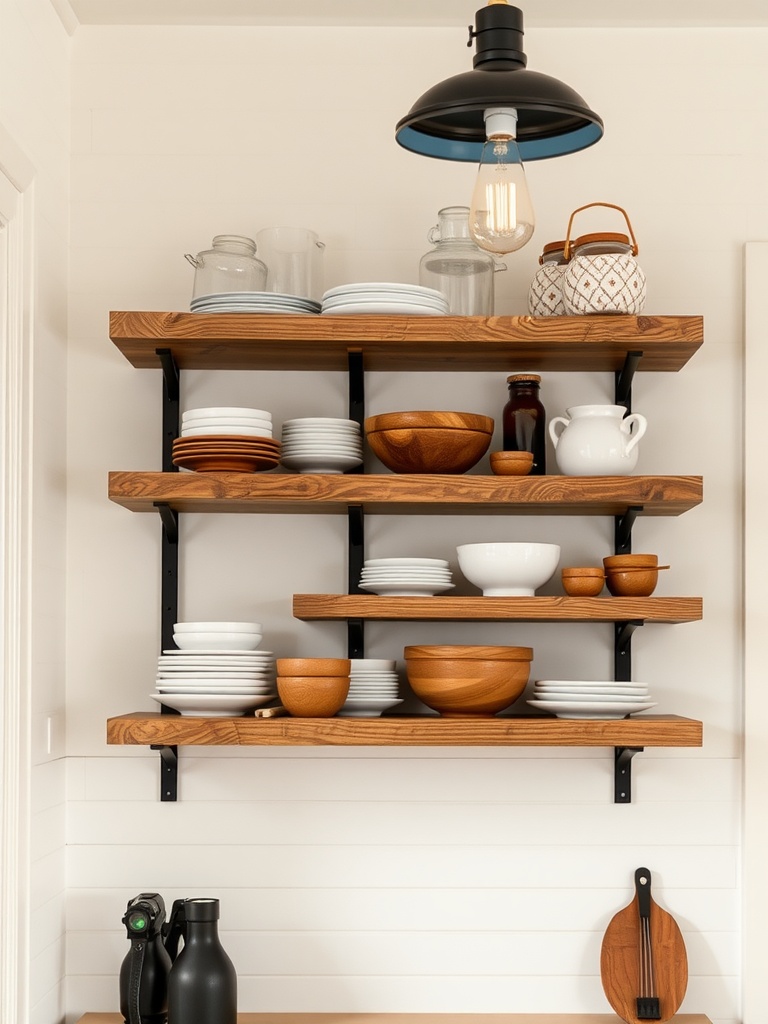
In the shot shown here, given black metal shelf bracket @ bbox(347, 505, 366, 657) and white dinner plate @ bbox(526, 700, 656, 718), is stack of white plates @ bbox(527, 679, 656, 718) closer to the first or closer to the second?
white dinner plate @ bbox(526, 700, 656, 718)

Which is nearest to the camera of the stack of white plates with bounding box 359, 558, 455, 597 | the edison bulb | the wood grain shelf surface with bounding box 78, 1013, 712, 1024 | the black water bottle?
the edison bulb

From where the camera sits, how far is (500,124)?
1.38m

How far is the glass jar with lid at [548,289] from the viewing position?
Answer: 216cm

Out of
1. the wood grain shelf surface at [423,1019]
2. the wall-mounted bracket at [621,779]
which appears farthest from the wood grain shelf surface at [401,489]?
the wood grain shelf surface at [423,1019]

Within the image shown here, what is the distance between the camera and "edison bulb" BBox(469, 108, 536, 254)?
1312 millimetres

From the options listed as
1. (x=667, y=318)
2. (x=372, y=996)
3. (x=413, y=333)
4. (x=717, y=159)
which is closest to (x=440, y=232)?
(x=413, y=333)

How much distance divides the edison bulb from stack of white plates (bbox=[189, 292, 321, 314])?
79cm

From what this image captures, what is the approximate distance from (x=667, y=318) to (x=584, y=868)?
1068 millimetres

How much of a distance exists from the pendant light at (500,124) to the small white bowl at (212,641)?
3.10 feet

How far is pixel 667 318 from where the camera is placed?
207cm

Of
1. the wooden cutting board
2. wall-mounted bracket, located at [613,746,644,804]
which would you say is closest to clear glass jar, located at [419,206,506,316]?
wall-mounted bracket, located at [613,746,644,804]

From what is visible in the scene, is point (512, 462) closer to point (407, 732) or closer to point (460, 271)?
point (460, 271)

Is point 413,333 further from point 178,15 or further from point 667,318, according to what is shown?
point 178,15

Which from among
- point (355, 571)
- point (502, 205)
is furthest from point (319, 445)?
point (502, 205)
